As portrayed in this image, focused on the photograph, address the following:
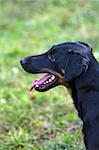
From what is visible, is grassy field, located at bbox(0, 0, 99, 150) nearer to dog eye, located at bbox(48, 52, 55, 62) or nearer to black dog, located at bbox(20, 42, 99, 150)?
black dog, located at bbox(20, 42, 99, 150)

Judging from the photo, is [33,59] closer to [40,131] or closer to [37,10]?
[40,131]

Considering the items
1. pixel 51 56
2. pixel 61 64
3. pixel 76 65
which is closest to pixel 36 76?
pixel 51 56

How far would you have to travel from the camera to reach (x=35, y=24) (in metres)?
11.2

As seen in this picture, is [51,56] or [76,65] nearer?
[76,65]

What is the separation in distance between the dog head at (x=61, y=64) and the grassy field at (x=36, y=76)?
1.01 meters

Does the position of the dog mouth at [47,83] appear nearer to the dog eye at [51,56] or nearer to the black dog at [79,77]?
the black dog at [79,77]

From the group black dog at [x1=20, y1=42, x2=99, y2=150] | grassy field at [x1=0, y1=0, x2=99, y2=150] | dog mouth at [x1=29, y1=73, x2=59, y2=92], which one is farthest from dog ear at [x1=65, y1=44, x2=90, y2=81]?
grassy field at [x1=0, y1=0, x2=99, y2=150]

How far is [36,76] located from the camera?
Result: 26.9 ft

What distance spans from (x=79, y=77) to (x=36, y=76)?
3.58 meters

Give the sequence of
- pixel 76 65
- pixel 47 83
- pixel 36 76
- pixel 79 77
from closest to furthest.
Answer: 1. pixel 76 65
2. pixel 79 77
3. pixel 47 83
4. pixel 36 76

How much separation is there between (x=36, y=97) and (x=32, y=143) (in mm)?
1544

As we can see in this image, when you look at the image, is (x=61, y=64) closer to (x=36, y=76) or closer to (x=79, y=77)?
(x=79, y=77)

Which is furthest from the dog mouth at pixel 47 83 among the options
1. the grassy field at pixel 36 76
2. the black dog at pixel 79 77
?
the grassy field at pixel 36 76

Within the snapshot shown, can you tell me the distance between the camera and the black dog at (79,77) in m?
4.55
